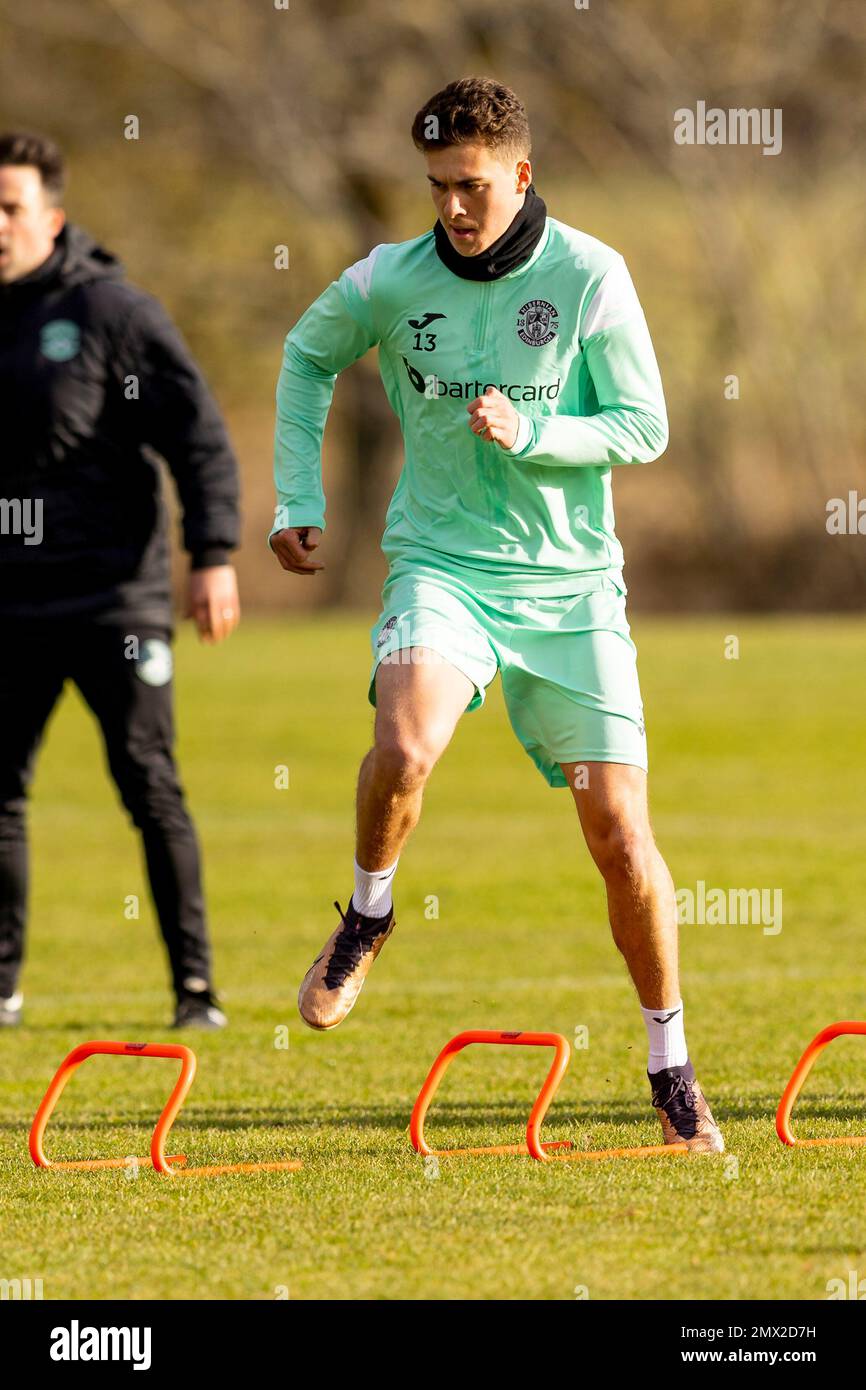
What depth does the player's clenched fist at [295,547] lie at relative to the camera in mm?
5734

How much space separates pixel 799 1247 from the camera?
434cm

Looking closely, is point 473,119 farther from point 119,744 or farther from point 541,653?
point 119,744

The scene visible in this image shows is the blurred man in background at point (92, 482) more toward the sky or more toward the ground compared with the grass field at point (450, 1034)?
more toward the sky

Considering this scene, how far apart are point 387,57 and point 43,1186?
28971 millimetres

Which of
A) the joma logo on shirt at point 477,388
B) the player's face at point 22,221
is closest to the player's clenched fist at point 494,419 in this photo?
the joma logo on shirt at point 477,388

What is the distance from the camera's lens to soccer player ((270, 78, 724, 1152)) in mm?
5395

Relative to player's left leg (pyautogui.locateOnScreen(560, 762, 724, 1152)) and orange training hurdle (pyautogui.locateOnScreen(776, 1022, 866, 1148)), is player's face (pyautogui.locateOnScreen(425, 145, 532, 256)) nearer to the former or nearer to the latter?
player's left leg (pyautogui.locateOnScreen(560, 762, 724, 1152))

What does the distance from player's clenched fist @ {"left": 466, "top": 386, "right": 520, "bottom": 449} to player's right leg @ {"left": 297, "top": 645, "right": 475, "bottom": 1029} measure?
59cm

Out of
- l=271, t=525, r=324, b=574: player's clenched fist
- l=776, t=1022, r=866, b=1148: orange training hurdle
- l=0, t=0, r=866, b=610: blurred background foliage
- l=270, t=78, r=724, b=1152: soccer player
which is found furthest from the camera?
l=0, t=0, r=866, b=610: blurred background foliage

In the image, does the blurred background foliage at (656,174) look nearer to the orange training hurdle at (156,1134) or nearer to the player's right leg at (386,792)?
the player's right leg at (386,792)

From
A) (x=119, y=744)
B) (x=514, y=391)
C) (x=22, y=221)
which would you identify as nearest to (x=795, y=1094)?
(x=514, y=391)

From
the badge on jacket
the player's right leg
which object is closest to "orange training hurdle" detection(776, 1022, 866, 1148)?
the player's right leg

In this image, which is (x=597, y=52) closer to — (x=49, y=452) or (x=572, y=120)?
(x=572, y=120)

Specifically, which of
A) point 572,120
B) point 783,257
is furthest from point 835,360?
point 572,120
